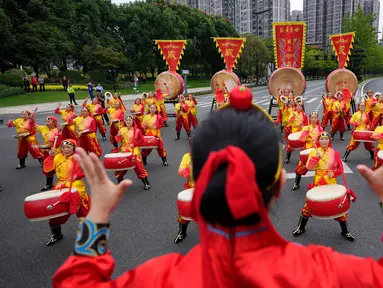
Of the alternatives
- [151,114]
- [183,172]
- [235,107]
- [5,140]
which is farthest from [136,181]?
[5,140]

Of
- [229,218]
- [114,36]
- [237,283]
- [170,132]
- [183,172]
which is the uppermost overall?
[114,36]

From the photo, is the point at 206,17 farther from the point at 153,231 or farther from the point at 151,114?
the point at 153,231

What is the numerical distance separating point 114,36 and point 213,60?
495 inches

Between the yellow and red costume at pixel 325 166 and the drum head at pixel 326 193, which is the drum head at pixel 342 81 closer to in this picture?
the yellow and red costume at pixel 325 166

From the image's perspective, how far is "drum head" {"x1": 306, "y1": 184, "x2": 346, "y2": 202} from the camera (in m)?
3.42

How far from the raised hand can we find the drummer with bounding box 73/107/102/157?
22.4 feet

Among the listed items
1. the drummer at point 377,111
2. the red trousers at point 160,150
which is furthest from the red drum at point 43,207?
the drummer at point 377,111

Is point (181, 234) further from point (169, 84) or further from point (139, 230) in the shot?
point (169, 84)

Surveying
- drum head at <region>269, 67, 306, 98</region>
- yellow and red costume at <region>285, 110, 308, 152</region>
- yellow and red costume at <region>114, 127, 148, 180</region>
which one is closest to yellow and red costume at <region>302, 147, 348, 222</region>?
yellow and red costume at <region>114, 127, 148, 180</region>

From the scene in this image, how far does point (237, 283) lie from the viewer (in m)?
0.97

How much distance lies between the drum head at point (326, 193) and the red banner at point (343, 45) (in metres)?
10.5

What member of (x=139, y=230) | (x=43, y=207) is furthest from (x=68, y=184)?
(x=139, y=230)

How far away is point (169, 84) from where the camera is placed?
44.7 ft

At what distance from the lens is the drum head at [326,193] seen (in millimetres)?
3420
